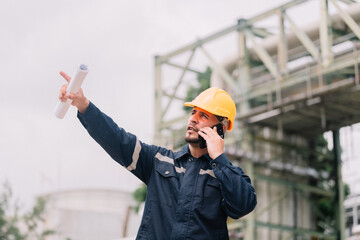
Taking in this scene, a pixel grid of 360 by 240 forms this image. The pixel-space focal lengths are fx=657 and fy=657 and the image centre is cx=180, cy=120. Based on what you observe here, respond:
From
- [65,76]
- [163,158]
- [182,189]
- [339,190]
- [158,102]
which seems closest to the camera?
[65,76]

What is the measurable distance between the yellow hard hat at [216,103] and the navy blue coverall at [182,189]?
1.23 ft

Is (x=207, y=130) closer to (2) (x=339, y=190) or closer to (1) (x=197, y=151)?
(1) (x=197, y=151)

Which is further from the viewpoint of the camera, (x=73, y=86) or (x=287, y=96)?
(x=287, y=96)

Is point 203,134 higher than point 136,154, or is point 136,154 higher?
point 203,134

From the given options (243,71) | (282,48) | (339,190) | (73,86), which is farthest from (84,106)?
(339,190)

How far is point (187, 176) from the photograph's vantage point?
15.5 ft

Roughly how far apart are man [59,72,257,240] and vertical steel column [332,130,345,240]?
19.8 m

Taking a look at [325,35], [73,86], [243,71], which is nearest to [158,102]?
[243,71]

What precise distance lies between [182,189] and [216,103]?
2.38 ft

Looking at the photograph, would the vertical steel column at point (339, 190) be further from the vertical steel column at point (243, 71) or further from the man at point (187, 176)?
the man at point (187, 176)

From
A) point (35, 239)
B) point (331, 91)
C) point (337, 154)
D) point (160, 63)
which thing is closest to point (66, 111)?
point (331, 91)

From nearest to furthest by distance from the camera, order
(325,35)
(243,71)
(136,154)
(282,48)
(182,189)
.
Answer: (182,189), (136,154), (325,35), (282,48), (243,71)

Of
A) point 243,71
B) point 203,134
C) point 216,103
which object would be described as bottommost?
point 203,134

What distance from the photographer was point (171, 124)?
26234 millimetres
